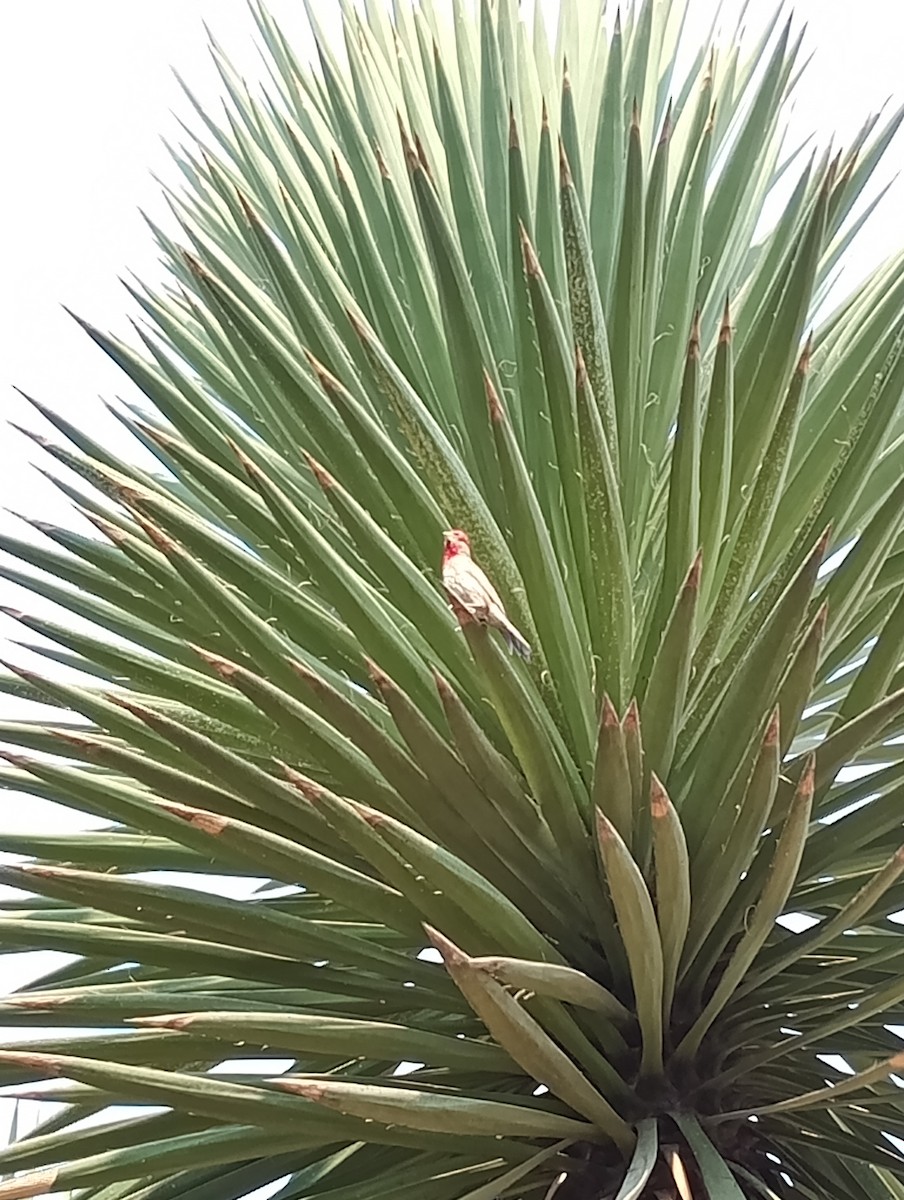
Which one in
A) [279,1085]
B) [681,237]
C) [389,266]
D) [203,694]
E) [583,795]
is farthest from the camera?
[389,266]

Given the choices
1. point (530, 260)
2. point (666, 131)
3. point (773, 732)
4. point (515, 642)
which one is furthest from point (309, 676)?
point (666, 131)

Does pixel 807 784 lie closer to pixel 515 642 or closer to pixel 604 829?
pixel 604 829

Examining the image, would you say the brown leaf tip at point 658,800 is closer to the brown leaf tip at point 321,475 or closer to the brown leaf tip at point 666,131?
the brown leaf tip at point 321,475

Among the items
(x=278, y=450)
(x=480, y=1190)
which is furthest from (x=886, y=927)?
(x=278, y=450)

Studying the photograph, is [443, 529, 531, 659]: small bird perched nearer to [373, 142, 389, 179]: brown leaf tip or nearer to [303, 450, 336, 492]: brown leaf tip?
[303, 450, 336, 492]: brown leaf tip

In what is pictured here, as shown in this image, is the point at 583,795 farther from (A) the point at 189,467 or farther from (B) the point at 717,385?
(A) the point at 189,467

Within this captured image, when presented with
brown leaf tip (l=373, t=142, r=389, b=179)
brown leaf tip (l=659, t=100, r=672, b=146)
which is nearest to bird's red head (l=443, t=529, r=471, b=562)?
brown leaf tip (l=659, t=100, r=672, b=146)
